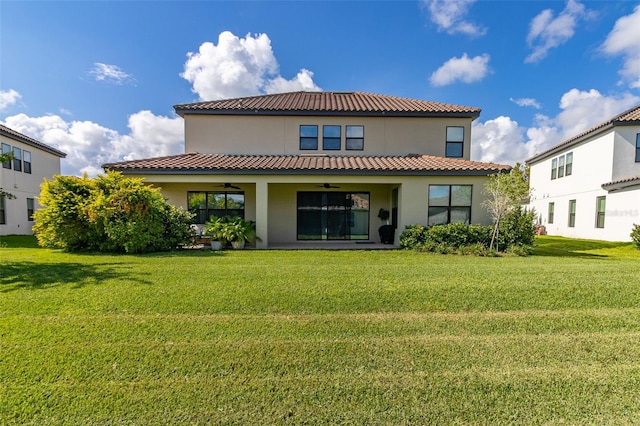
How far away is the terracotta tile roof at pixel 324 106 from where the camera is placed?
14.4m

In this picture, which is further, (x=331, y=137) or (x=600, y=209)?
(x=600, y=209)

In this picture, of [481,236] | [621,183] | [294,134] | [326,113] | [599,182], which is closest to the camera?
[481,236]

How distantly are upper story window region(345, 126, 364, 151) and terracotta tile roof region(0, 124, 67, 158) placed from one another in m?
20.5

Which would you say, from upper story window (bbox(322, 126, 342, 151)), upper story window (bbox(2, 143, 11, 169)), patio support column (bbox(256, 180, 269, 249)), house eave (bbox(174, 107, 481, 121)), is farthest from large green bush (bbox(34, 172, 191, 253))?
upper story window (bbox(2, 143, 11, 169))

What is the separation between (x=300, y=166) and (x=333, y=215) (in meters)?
3.89

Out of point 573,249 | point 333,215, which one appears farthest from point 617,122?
point 333,215

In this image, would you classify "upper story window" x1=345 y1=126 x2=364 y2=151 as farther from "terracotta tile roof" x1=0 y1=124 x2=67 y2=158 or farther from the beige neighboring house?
"terracotta tile roof" x1=0 y1=124 x2=67 y2=158

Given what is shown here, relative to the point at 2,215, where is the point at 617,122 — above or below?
above

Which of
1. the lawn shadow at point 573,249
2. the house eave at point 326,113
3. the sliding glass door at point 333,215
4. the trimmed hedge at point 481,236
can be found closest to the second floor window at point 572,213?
the lawn shadow at point 573,249

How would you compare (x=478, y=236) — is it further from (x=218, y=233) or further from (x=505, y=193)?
(x=218, y=233)

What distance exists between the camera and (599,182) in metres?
16.9

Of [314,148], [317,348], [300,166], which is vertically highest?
[314,148]

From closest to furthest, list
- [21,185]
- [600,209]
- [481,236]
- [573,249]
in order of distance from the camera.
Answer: [481,236] < [573,249] < [600,209] < [21,185]

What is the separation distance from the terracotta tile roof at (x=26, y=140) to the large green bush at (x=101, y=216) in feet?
40.9
